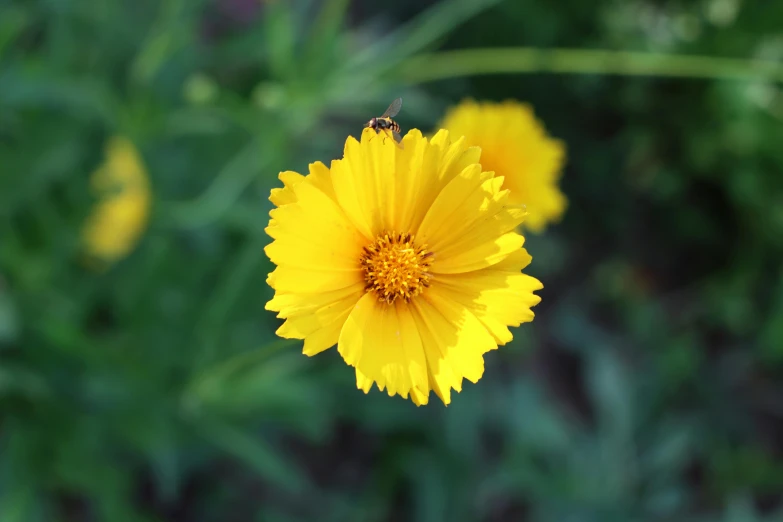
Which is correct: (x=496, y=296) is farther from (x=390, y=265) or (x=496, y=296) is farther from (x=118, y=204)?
(x=118, y=204)

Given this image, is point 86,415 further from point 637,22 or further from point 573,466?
point 637,22

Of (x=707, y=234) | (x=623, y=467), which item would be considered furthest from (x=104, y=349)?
(x=707, y=234)

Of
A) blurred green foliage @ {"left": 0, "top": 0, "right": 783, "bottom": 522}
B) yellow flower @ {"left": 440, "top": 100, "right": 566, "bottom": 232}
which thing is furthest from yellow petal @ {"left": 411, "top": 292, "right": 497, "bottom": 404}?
yellow flower @ {"left": 440, "top": 100, "right": 566, "bottom": 232}

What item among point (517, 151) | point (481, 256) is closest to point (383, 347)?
point (481, 256)

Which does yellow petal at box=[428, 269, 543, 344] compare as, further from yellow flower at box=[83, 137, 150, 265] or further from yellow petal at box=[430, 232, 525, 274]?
yellow flower at box=[83, 137, 150, 265]

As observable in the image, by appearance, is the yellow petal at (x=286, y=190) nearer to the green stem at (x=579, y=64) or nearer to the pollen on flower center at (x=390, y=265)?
the pollen on flower center at (x=390, y=265)
